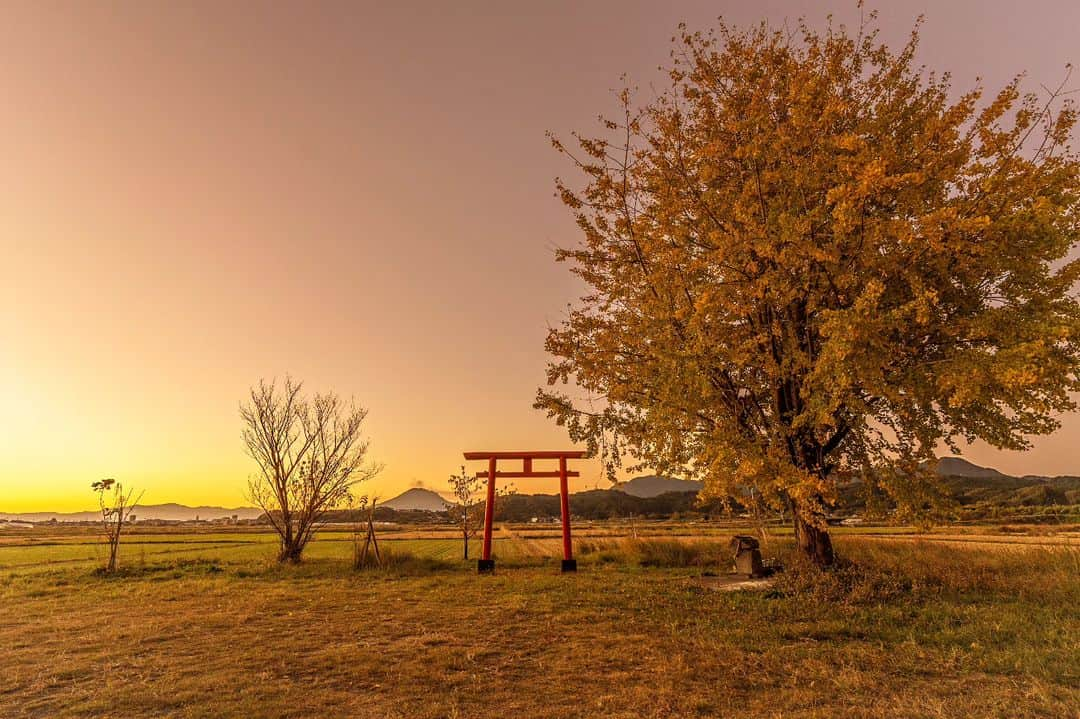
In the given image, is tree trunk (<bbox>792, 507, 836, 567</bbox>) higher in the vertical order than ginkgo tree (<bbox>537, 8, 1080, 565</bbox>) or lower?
lower

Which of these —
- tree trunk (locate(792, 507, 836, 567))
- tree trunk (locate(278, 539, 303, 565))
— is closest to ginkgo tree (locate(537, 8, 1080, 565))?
tree trunk (locate(792, 507, 836, 567))

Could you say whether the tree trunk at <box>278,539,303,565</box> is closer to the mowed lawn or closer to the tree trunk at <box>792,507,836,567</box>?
the mowed lawn

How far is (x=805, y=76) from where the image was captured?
1155 centimetres

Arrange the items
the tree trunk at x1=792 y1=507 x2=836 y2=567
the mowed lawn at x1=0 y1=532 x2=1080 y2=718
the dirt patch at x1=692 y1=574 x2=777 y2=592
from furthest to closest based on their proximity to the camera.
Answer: the tree trunk at x1=792 y1=507 x2=836 y2=567 → the dirt patch at x1=692 y1=574 x2=777 y2=592 → the mowed lawn at x1=0 y1=532 x2=1080 y2=718

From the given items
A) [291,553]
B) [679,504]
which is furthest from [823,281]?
[679,504]

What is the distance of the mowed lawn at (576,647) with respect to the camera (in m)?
5.82

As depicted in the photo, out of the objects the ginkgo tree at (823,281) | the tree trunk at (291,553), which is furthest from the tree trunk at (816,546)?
the tree trunk at (291,553)

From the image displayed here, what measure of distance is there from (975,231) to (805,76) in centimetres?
451

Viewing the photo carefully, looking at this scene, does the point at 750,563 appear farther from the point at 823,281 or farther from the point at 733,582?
the point at 823,281

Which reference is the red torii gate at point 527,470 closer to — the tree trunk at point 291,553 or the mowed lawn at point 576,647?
the mowed lawn at point 576,647

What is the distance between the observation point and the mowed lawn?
5.82 meters

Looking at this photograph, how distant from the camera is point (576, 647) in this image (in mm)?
→ 8133

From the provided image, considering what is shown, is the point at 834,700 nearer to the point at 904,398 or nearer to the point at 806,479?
the point at 806,479

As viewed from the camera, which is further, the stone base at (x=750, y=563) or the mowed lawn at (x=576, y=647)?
the stone base at (x=750, y=563)
